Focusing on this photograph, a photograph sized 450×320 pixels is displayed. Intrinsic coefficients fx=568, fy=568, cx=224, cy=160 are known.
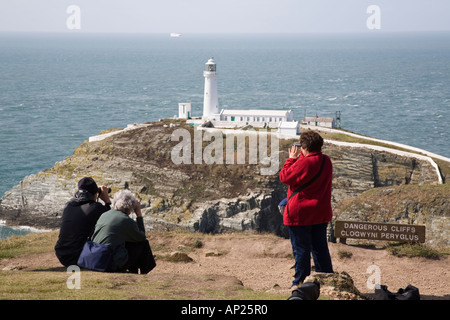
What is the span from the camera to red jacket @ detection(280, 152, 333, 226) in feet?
35.2

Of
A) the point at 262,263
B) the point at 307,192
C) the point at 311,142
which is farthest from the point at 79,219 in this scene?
the point at 262,263

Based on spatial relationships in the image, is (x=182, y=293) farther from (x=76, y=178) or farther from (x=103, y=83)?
(x=103, y=83)

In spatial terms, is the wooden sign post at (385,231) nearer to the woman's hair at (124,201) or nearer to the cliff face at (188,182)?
the woman's hair at (124,201)

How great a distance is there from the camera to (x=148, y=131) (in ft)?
196

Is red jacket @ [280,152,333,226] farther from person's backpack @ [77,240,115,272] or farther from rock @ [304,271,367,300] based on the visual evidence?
person's backpack @ [77,240,115,272]

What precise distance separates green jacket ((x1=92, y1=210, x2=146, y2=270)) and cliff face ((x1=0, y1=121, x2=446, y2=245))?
3535cm

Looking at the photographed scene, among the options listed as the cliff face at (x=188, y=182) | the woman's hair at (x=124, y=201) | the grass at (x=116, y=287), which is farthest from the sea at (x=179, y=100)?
the woman's hair at (x=124, y=201)

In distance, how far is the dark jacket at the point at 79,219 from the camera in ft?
40.0

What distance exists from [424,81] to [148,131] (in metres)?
126

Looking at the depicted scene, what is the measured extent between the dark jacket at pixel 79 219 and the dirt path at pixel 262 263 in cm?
229

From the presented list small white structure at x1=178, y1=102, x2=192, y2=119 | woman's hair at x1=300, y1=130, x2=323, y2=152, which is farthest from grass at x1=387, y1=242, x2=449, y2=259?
small white structure at x1=178, y1=102, x2=192, y2=119

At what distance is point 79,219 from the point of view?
12.2 meters

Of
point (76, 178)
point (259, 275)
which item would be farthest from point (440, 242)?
point (76, 178)

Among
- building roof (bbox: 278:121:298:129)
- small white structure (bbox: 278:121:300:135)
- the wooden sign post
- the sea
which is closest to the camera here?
the wooden sign post
